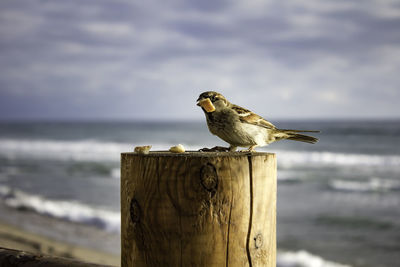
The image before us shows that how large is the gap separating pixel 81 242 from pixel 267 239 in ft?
20.5

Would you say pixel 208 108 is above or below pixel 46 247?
above

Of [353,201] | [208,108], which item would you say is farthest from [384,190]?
[208,108]

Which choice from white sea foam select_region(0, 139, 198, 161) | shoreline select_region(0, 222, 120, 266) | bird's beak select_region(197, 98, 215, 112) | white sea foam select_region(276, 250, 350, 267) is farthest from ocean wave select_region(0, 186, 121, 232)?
white sea foam select_region(0, 139, 198, 161)

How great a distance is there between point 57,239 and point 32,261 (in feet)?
18.5

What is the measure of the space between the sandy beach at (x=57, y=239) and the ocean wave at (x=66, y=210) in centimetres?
28

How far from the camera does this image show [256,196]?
171cm

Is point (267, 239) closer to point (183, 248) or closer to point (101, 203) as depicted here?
point (183, 248)

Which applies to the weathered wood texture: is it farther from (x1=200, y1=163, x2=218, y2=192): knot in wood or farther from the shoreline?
the shoreline

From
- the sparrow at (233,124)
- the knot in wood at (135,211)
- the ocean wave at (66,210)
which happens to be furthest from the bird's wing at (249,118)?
the ocean wave at (66,210)

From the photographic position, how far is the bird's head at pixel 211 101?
2789 mm

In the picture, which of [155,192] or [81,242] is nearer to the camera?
[155,192]

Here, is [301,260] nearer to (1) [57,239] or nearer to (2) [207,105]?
(1) [57,239]

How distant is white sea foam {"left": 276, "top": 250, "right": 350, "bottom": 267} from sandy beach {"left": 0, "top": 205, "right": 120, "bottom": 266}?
8.99 feet

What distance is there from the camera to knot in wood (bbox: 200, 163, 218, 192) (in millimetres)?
1610
